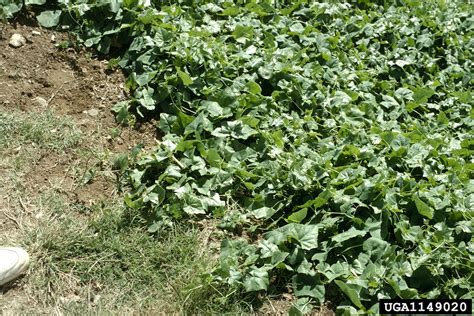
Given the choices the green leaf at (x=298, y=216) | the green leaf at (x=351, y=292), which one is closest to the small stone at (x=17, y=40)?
the green leaf at (x=298, y=216)

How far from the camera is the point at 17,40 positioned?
13.3 feet

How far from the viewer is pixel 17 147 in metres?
3.53

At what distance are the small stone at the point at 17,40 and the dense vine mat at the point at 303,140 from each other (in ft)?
0.63

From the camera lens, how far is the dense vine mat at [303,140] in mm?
3160

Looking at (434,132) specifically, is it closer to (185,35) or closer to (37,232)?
(185,35)

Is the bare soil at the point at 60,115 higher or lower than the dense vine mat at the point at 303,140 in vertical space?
lower

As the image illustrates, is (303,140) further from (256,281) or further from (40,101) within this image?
(40,101)

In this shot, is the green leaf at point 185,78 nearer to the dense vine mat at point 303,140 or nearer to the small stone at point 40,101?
the dense vine mat at point 303,140

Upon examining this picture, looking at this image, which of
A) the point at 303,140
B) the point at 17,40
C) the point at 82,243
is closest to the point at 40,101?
the point at 17,40

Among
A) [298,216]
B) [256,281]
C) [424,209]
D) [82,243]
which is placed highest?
[424,209]

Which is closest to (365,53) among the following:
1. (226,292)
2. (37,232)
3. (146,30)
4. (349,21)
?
(349,21)

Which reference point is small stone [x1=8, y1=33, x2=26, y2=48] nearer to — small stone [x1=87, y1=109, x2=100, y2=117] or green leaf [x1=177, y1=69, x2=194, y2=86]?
small stone [x1=87, y1=109, x2=100, y2=117]

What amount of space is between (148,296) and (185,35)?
6.00ft

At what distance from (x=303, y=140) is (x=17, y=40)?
1.94 meters
